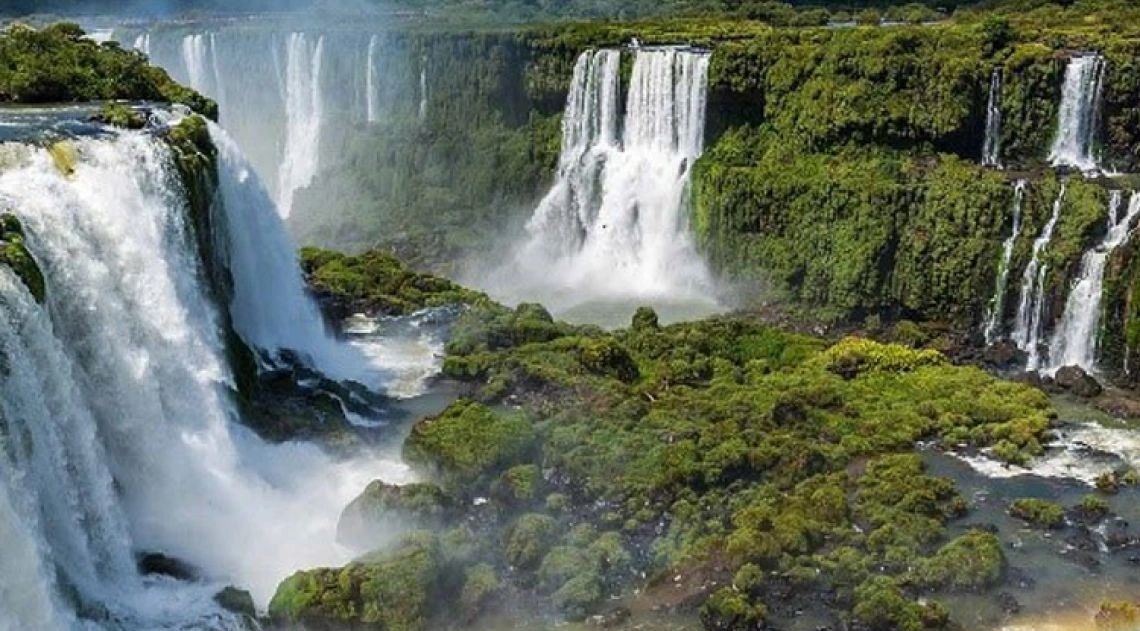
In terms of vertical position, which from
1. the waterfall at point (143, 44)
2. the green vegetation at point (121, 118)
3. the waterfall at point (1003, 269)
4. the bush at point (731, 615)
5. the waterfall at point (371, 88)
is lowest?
the bush at point (731, 615)

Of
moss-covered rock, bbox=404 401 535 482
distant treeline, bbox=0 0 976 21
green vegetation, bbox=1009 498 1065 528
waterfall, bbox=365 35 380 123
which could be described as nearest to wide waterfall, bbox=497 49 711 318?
waterfall, bbox=365 35 380 123

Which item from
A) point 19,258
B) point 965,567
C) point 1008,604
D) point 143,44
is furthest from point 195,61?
point 1008,604

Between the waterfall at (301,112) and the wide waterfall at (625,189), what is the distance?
535 inches

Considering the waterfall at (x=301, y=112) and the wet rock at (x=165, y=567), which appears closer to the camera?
the wet rock at (x=165, y=567)

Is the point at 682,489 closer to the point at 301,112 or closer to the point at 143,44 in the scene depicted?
the point at 301,112

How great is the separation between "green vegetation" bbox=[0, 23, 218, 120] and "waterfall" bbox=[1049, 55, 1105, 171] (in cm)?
2369

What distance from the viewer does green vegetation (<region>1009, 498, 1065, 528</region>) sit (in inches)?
937

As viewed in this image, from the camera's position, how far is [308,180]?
53.6 meters

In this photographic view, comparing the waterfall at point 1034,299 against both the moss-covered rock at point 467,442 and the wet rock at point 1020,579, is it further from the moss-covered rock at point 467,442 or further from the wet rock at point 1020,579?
the moss-covered rock at point 467,442

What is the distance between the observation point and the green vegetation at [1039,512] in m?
23.8

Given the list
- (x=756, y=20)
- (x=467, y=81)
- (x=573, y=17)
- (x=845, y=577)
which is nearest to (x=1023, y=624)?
(x=845, y=577)

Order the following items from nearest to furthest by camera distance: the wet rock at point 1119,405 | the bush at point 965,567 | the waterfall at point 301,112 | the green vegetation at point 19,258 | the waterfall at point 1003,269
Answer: the green vegetation at point 19,258, the bush at point 965,567, the wet rock at point 1119,405, the waterfall at point 1003,269, the waterfall at point 301,112

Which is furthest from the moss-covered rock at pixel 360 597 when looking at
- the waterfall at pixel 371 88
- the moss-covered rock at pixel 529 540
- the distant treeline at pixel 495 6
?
the distant treeline at pixel 495 6

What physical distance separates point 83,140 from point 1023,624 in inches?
738
